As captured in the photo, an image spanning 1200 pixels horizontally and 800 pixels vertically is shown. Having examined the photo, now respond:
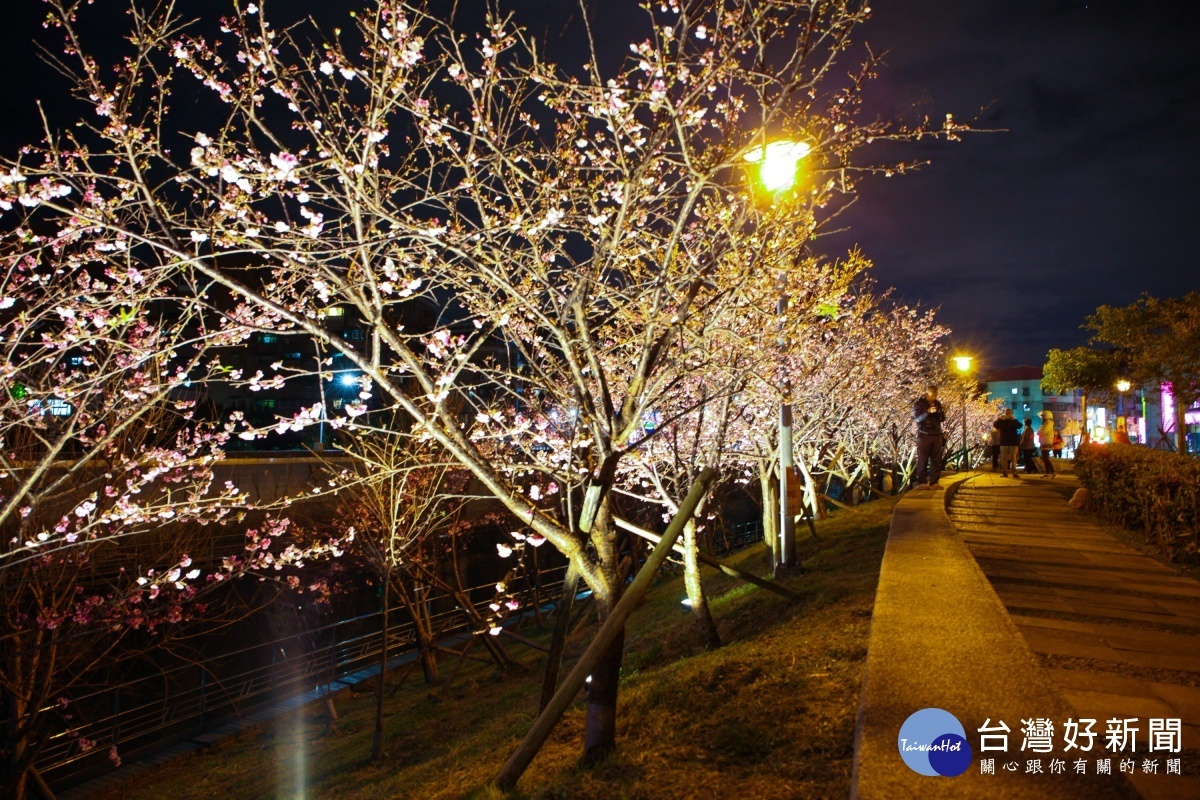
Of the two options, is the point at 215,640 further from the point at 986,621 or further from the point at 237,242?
the point at 986,621

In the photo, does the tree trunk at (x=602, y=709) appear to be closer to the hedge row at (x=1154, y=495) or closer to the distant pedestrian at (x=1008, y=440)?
the hedge row at (x=1154, y=495)

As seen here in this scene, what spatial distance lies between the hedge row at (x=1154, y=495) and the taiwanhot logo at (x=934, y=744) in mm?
6671

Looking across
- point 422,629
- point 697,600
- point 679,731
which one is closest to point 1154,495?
point 697,600

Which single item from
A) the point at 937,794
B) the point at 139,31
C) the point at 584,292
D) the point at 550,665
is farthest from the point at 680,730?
the point at 139,31

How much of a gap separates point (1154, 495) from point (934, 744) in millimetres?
7874

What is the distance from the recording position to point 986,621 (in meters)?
4.64

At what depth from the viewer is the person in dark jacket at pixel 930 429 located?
40.8 feet

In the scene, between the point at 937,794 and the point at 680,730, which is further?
the point at 680,730

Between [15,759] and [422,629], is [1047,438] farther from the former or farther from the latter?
[15,759]

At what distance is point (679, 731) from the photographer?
15.5ft

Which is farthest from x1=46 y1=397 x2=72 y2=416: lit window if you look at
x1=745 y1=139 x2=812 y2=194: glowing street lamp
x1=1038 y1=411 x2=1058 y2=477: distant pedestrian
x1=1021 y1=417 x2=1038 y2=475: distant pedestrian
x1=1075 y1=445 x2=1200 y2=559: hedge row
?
x1=1021 y1=417 x2=1038 y2=475: distant pedestrian

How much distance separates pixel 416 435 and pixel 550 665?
210 centimetres

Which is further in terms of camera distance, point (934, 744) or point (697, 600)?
point (697, 600)

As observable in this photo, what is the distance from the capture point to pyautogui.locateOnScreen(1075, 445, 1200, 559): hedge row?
796 centimetres
